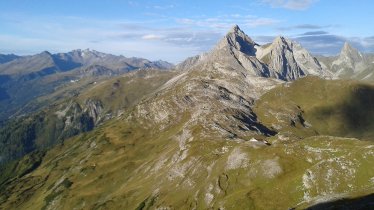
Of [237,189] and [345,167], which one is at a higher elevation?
[345,167]

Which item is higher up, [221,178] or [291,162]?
[291,162]

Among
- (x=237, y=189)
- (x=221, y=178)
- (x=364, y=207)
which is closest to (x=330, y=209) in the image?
(x=364, y=207)

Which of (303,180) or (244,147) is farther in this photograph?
(244,147)

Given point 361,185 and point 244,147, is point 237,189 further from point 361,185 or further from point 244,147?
point 361,185

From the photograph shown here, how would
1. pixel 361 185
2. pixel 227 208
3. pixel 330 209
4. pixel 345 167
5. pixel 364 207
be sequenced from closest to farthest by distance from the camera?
pixel 364 207, pixel 330 209, pixel 361 185, pixel 345 167, pixel 227 208

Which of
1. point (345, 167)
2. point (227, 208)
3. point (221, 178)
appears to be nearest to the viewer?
point (345, 167)

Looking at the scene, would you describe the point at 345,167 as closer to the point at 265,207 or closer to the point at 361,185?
the point at 361,185

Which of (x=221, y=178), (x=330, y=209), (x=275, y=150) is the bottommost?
(x=221, y=178)

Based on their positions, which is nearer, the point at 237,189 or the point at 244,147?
the point at 237,189

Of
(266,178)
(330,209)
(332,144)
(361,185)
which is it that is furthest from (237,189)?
(330,209)
